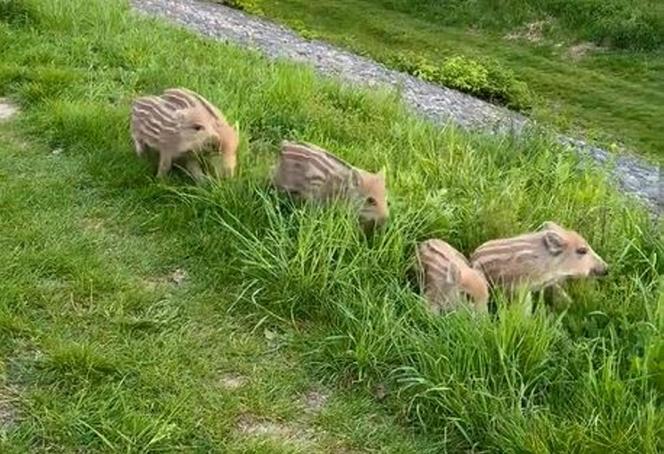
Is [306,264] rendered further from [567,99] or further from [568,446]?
[567,99]

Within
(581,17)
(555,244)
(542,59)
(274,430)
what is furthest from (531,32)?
(274,430)

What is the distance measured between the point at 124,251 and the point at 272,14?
20679mm

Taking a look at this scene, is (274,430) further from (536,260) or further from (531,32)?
(531,32)

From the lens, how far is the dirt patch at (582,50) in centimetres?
2345

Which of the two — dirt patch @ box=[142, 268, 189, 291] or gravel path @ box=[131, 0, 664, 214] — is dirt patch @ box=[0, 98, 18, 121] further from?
gravel path @ box=[131, 0, 664, 214]

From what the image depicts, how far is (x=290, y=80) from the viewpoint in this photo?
9.66 m

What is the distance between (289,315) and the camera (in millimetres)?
5617

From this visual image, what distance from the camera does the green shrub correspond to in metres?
19.6

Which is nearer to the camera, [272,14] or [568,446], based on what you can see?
[568,446]

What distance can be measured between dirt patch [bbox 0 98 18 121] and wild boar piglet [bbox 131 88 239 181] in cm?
178

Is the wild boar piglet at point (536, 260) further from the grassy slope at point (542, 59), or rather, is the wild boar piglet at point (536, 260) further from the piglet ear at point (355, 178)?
the grassy slope at point (542, 59)

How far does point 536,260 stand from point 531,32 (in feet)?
65.6

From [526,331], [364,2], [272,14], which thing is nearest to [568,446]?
[526,331]

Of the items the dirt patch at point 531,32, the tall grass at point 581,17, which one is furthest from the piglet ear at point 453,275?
the dirt patch at point 531,32
